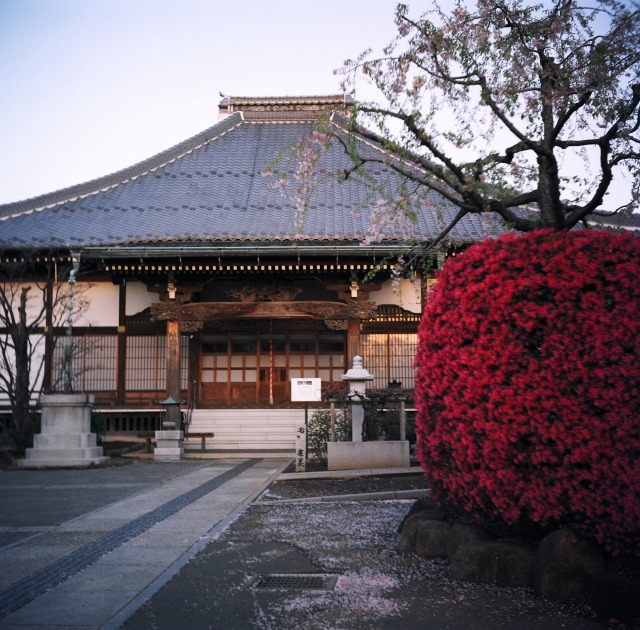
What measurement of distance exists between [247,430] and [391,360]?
408 cm

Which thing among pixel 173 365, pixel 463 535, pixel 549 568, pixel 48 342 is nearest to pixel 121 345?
pixel 48 342

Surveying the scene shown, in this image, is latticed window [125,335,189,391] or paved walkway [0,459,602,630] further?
latticed window [125,335,189,391]

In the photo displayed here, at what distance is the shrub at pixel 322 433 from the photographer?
12.0 m

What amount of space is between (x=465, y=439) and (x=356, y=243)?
37.4 feet

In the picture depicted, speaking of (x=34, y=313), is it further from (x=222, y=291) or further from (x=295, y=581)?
(x=295, y=581)

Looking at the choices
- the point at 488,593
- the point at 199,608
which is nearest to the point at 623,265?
the point at 488,593

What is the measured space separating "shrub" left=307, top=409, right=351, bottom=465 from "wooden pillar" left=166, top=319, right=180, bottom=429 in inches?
179

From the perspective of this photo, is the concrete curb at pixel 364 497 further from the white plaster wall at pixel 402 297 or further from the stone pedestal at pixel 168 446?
the white plaster wall at pixel 402 297

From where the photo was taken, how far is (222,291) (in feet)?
59.9

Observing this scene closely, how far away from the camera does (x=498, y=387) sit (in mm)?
4652

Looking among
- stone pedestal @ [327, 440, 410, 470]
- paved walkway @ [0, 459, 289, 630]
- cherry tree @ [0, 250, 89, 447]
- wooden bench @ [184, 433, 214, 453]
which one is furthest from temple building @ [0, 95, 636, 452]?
paved walkway @ [0, 459, 289, 630]

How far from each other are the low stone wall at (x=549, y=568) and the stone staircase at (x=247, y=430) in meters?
11.8

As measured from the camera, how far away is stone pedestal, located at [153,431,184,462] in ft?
49.0

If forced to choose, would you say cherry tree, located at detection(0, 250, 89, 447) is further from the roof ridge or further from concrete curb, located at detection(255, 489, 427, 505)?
concrete curb, located at detection(255, 489, 427, 505)
